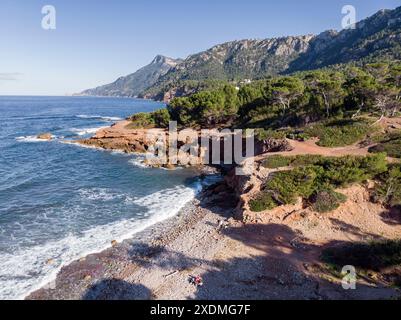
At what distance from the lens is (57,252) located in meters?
21.5

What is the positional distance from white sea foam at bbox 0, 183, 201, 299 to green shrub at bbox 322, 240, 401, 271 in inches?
533

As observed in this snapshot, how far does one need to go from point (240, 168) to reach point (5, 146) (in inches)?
1716

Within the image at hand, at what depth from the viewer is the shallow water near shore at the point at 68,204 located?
68.0 feet

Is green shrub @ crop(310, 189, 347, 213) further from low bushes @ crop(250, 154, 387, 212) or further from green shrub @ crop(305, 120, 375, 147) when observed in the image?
green shrub @ crop(305, 120, 375, 147)

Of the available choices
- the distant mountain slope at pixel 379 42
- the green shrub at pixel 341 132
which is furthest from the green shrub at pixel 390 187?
the distant mountain slope at pixel 379 42

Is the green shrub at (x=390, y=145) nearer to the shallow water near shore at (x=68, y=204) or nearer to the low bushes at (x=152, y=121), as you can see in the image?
the shallow water near shore at (x=68, y=204)

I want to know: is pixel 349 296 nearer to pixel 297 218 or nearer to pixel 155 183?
pixel 297 218

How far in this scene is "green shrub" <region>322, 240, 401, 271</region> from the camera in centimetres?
1770

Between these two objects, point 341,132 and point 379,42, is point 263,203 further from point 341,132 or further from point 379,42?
point 379,42

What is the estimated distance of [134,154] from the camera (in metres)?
51.8

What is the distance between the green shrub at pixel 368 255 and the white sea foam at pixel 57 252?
44.4 feet

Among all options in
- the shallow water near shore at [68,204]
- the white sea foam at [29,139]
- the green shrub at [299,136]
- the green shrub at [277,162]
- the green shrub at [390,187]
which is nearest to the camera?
the shallow water near shore at [68,204]

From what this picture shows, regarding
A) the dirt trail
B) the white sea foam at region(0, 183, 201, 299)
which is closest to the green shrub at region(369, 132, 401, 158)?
the dirt trail
